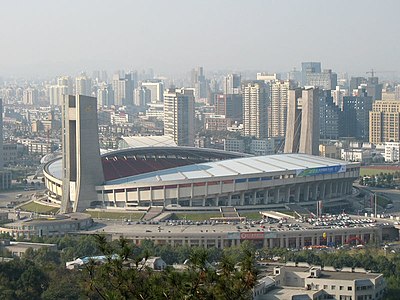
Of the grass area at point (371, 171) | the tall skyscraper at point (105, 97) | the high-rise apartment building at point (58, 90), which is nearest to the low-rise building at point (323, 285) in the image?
the grass area at point (371, 171)

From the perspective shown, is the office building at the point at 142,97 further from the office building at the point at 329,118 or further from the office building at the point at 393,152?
the office building at the point at 393,152

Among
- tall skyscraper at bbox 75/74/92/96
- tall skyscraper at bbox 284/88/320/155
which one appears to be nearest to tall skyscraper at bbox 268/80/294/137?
tall skyscraper at bbox 284/88/320/155

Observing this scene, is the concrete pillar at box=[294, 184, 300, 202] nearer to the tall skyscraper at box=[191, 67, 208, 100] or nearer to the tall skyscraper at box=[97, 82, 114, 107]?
the tall skyscraper at box=[97, 82, 114, 107]

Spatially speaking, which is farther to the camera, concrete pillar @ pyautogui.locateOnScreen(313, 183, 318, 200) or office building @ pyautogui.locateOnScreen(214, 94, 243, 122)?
office building @ pyautogui.locateOnScreen(214, 94, 243, 122)

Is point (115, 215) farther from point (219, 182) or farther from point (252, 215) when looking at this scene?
point (252, 215)

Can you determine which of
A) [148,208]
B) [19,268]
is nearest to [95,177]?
[148,208]

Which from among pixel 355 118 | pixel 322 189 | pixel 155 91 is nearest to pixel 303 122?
pixel 322 189

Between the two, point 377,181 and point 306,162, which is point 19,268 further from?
point 377,181
